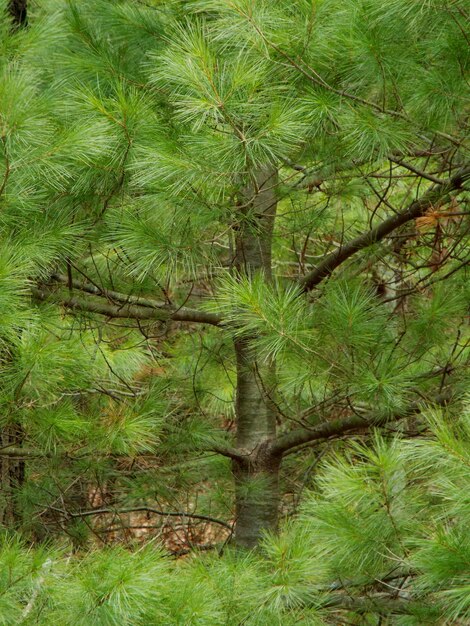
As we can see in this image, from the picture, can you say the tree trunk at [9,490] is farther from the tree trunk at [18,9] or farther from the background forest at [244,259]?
the tree trunk at [18,9]

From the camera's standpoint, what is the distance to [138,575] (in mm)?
2215

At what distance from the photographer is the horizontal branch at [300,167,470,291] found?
8.91 feet

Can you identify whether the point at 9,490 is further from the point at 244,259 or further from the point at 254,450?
the point at 244,259

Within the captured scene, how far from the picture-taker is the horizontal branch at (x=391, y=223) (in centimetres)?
272

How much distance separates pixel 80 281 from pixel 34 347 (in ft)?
2.40

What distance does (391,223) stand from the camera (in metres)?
2.99

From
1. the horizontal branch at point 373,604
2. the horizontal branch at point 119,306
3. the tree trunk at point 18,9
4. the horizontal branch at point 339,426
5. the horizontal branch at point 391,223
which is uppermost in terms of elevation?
the tree trunk at point 18,9

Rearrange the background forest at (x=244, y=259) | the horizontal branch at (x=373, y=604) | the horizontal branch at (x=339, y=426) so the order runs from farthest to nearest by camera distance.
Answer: the horizontal branch at (x=339, y=426) < the horizontal branch at (x=373, y=604) < the background forest at (x=244, y=259)

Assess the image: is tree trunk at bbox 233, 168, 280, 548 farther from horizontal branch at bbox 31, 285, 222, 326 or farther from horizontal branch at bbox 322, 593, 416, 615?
A: horizontal branch at bbox 322, 593, 416, 615

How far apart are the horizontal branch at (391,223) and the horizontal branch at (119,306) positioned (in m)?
0.39

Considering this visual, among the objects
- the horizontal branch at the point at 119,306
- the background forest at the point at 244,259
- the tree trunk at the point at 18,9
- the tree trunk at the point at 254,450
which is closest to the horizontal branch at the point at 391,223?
the background forest at the point at 244,259

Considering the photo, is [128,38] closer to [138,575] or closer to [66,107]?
[66,107]

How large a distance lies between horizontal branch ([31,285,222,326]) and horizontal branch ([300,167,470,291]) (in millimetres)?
386

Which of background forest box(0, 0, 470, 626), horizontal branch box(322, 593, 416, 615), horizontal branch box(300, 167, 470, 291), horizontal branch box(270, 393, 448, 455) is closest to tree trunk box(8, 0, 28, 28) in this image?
background forest box(0, 0, 470, 626)
